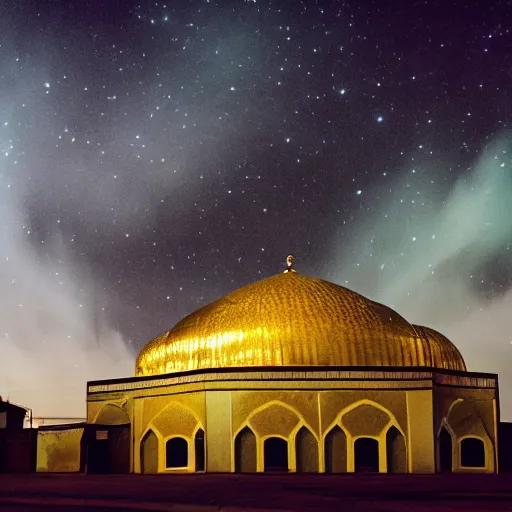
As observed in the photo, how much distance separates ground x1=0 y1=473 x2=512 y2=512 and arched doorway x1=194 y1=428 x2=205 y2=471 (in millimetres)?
6374

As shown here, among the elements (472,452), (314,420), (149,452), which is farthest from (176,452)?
(472,452)

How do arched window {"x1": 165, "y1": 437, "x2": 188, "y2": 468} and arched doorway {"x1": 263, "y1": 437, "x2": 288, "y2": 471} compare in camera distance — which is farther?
arched window {"x1": 165, "y1": 437, "x2": 188, "y2": 468}

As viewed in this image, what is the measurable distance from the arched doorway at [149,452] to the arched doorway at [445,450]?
9936 millimetres

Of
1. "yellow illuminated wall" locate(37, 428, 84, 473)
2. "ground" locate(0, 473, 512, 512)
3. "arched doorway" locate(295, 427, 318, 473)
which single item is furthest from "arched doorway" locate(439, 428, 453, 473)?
"yellow illuminated wall" locate(37, 428, 84, 473)

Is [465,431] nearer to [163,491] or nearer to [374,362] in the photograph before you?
[374,362]


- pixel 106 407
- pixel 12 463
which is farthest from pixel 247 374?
pixel 12 463

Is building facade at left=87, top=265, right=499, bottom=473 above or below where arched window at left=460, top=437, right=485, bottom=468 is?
above

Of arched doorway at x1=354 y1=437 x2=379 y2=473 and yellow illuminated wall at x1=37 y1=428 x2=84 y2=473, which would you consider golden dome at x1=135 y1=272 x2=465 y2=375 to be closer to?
arched doorway at x1=354 y1=437 x2=379 y2=473

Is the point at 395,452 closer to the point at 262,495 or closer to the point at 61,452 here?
the point at 61,452

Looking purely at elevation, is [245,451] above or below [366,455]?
above

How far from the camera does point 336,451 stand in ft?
113

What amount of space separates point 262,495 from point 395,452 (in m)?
14.2

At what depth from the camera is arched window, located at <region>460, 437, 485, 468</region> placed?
3616 cm

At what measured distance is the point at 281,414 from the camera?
3441cm
